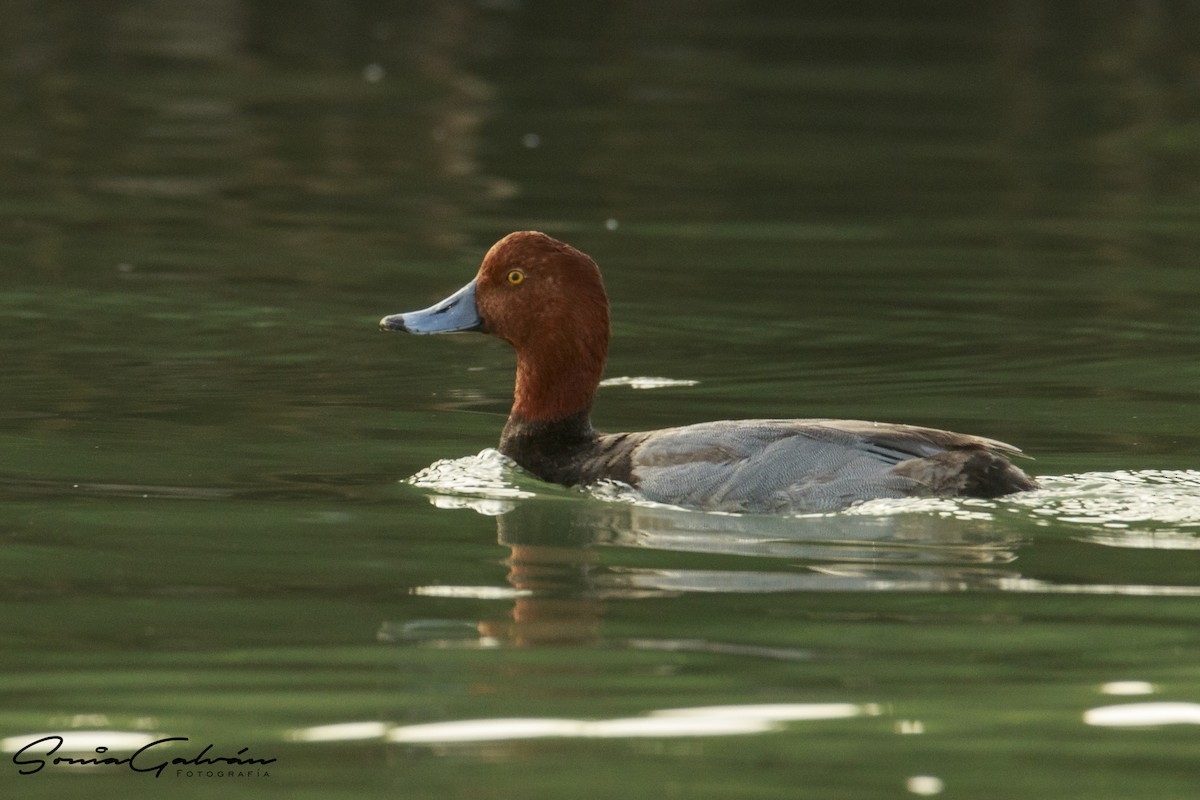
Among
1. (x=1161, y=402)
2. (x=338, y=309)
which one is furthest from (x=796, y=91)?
(x=1161, y=402)

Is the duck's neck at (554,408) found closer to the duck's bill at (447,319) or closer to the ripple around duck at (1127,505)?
the duck's bill at (447,319)

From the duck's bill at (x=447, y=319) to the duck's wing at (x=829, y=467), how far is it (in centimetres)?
147

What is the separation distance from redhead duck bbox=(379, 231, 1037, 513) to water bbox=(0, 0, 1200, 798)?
0.37 ft

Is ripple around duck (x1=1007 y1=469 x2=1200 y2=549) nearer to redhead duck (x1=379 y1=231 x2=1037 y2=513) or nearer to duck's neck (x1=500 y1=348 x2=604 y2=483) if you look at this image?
redhead duck (x1=379 y1=231 x2=1037 y2=513)

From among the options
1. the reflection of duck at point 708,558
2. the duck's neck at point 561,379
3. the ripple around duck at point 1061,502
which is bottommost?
the reflection of duck at point 708,558

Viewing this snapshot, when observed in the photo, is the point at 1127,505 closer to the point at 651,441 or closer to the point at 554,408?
the point at 651,441

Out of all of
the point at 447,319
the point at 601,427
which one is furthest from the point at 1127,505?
the point at 447,319

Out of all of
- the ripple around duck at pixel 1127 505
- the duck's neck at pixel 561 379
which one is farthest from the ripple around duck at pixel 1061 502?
the duck's neck at pixel 561 379

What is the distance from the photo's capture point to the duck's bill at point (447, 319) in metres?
9.11

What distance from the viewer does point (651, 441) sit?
8.26 metres

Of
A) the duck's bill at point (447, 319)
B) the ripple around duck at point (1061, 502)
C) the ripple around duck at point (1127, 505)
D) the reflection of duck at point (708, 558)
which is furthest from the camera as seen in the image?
the duck's bill at point (447, 319)

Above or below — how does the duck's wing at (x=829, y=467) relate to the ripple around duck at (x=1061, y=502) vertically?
above

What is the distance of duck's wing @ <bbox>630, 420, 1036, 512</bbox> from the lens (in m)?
7.81

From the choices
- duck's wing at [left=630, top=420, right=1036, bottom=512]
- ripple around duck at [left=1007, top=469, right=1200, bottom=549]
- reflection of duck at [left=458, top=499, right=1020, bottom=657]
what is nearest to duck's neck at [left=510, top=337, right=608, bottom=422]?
reflection of duck at [left=458, top=499, right=1020, bottom=657]
